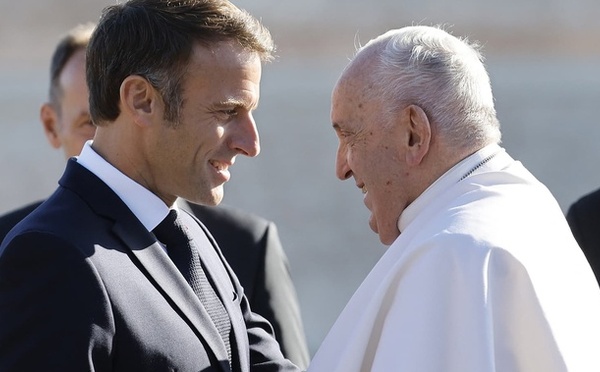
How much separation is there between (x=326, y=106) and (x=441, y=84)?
9074 mm

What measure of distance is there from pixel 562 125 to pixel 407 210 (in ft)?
31.7

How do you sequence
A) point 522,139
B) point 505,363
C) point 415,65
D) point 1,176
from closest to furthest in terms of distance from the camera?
point 505,363 → point 415,65 → point 1,176 → point 522,139

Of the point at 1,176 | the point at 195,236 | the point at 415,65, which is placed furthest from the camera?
the point at 1,176

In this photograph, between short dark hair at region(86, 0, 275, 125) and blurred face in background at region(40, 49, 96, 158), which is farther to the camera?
blurred face in background at region(40, 49, 96, 158)

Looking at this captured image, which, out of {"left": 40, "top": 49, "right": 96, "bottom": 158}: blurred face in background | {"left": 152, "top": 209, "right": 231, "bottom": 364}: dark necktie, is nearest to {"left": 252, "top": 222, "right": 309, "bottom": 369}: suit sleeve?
{"left": 40, "top": 49, "right": 96, "bottom": 158}: blurred face in background

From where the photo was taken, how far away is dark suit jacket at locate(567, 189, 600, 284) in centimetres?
429

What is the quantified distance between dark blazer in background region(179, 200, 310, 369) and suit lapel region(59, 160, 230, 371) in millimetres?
1309

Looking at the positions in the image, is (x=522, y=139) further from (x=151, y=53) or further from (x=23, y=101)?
(x=151, y=53)

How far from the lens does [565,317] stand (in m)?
2.79

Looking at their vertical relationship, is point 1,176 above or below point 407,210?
below

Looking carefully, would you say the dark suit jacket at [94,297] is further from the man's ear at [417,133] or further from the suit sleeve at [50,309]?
the man's ear at [417,133]

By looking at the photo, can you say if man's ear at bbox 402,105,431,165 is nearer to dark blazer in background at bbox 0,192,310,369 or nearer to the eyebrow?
the eyebrow

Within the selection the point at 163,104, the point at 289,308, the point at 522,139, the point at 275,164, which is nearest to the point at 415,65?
the point at 163,104

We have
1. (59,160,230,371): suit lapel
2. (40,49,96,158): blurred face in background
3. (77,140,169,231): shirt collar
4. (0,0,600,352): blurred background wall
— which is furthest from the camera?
(0,0,600,352): blurred background wall
